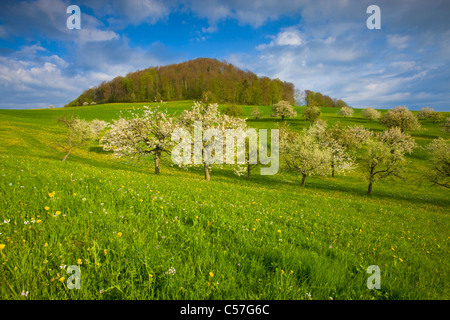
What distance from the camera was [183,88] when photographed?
477ft

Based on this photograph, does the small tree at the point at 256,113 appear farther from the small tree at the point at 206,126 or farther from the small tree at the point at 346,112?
the small tree at the point at 206,126

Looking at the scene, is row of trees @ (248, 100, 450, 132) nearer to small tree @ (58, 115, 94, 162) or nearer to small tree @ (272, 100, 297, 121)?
small tree @ (272, 100, 297, 121)

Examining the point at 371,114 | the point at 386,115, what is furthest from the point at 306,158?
the point at 371,114

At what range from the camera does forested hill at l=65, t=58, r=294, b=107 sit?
132 meters

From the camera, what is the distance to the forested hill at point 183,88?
434 ft

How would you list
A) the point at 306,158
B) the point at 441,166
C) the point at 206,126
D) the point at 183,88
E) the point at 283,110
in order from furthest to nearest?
the point at 183,88 → the point at 283,110 → the point at 306,158 → the point at 441,166 → the point at 206,126

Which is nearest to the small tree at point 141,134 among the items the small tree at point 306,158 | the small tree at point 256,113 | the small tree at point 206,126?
the small tree at point 206,126

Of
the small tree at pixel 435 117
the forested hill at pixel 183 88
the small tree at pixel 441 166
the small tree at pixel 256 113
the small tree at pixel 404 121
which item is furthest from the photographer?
the forested hill at pixel 183 88

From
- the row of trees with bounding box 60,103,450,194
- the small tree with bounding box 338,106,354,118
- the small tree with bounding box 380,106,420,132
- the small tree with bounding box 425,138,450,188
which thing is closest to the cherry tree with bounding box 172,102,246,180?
the row of trees with bounding box 60,103,450,194

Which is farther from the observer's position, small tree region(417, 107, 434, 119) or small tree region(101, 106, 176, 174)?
small tree region(417, 107, 434, 119)

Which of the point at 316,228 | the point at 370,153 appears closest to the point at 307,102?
the point at 370,153

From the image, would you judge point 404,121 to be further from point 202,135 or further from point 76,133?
point 76,133

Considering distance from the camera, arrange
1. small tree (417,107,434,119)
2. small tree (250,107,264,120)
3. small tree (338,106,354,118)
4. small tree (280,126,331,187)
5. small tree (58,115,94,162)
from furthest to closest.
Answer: small tree (338,106,354,118), small tree (250,107,264,120), small tree (417,107,434,119), small tree (58,115,94,162), small tree (280,126,331,187)
